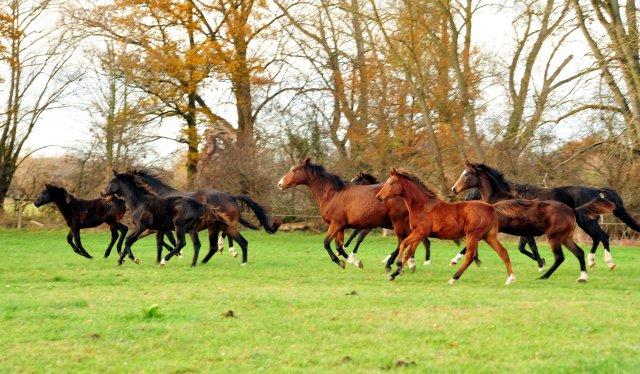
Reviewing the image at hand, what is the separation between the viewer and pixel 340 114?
26906mm

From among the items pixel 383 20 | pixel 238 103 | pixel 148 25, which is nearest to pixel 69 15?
pixel 148 25

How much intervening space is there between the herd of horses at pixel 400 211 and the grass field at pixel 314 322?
78 cm

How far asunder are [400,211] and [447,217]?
6.69 ft

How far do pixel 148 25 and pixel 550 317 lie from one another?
25.1m

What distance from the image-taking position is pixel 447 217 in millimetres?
9516

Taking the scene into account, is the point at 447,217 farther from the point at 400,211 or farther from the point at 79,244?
the point at 79,244

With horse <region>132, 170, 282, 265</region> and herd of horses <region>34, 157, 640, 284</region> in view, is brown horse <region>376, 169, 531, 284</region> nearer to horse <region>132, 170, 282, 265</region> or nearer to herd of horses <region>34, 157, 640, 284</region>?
herd of horses <region>34, 157, 640, 284</region>

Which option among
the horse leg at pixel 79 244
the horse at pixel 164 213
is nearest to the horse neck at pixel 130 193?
the horse at pixel 164 213

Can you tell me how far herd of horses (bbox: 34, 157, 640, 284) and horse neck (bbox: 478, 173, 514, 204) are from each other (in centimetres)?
2

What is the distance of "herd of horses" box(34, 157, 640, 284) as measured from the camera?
9578 millimetres

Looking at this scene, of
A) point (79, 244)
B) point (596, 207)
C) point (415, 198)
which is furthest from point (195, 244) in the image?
point (596, 207)

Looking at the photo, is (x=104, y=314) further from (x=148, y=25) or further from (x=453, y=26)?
(x=148, y=25)

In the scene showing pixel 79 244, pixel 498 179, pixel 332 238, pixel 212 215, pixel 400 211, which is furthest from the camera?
pixel 79 244

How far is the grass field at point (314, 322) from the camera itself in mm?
4789
